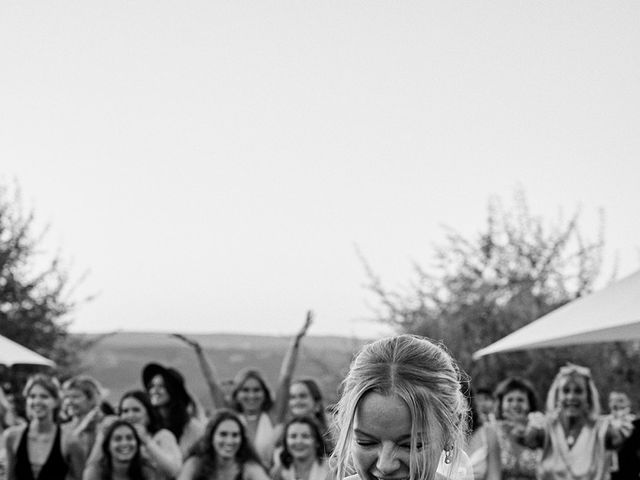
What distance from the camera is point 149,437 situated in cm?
820

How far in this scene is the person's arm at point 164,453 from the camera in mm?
8031

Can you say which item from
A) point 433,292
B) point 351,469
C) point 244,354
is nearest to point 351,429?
point 351,469

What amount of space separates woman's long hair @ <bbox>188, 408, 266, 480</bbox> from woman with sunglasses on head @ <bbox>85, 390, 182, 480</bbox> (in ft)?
0.72

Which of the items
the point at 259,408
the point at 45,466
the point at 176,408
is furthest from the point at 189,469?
the point at 45,466

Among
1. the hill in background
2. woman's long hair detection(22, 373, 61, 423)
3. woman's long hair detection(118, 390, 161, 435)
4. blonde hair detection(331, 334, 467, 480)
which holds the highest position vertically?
the hill in background

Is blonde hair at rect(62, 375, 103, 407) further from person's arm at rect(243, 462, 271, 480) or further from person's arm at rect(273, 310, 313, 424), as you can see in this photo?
person's arm at rect(243, 462, 271, 480)

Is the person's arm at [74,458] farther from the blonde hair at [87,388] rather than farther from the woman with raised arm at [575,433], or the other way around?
the woman with raised arm at [575,433]

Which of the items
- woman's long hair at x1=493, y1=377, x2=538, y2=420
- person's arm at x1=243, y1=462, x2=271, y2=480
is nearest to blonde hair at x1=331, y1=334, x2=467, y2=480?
person's arm at x1=243, y1=462, x2=271, y2=480

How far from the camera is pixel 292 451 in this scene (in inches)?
300

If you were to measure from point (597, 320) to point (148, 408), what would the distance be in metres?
3.72

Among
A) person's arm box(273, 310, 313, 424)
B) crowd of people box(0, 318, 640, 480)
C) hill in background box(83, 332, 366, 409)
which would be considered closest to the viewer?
crowd of people box(0, 318, 640, 480)

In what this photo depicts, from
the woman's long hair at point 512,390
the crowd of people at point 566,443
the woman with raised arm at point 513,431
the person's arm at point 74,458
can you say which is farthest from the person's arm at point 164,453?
the woman's long hair at point 512,390

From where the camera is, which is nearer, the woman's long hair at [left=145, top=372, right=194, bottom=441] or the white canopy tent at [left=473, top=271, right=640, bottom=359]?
the white canopy tent at [left=473, top=271, right=640, bottom=359]

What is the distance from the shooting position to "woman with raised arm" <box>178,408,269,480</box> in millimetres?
7801
